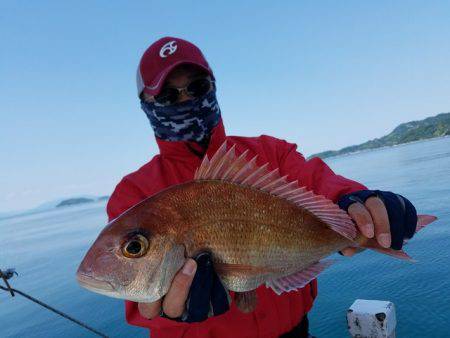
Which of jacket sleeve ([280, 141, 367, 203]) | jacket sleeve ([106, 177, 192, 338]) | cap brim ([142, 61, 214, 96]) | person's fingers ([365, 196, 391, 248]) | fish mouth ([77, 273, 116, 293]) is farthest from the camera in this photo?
cap brim ([142, 61, 214, 96])

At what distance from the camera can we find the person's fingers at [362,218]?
2.41 m

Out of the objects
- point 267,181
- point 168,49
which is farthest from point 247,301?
point 168,49

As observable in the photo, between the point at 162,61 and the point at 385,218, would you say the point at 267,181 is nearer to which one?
the point at 385,218

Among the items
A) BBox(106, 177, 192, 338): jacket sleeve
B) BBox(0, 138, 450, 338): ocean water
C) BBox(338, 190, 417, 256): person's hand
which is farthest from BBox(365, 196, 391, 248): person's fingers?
BBox(0, 138, 450, 338): ocean water

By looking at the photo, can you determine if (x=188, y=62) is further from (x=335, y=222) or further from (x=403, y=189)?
(x=403, y=189)

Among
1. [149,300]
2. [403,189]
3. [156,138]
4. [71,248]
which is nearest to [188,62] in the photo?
[156,138]

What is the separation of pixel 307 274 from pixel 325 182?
900 mm

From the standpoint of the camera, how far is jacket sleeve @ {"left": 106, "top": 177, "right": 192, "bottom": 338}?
274 centimetres

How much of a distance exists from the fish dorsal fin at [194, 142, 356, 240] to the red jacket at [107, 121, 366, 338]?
1.23ft

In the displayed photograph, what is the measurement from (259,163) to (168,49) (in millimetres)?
1438

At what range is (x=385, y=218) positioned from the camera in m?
2.43

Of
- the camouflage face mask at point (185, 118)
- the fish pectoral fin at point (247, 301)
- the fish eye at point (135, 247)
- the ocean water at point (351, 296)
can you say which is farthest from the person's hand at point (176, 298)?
the ocean water at point (351, 296)

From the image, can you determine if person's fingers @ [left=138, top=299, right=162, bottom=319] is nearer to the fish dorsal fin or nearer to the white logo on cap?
the fish dorsal fin

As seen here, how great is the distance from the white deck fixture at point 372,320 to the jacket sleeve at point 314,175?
3428 mm
